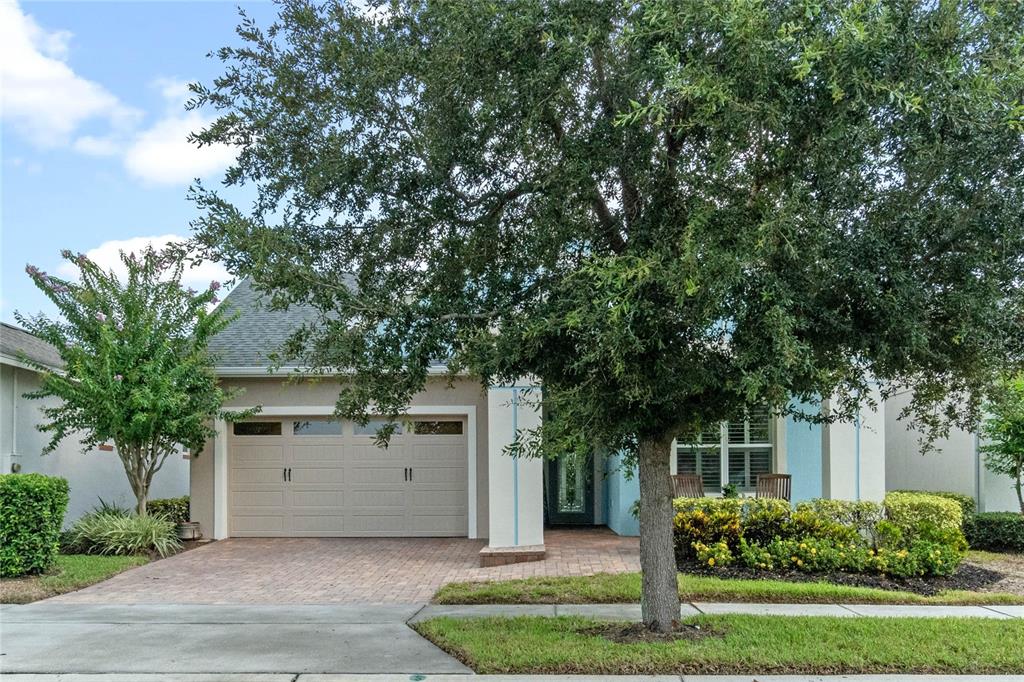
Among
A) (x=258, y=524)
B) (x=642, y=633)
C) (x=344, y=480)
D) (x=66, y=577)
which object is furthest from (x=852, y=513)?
(x=66, y=577)

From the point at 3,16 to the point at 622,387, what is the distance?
29.8ft

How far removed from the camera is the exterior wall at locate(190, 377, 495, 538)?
15.6 m

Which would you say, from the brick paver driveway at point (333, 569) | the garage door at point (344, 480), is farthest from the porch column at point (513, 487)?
the garage door at point (344, 480)

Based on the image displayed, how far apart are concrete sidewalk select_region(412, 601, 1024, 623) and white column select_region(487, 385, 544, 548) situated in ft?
10.9

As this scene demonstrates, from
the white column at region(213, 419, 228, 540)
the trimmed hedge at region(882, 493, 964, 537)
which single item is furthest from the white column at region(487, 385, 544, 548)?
the white column at region(213, 419, 228, 540)

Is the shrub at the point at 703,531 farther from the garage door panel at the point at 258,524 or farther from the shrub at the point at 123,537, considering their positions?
the shrub at the point at 123,537

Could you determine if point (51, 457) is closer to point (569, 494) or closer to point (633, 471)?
point (569, 494)

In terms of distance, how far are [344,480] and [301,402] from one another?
5.33 ft

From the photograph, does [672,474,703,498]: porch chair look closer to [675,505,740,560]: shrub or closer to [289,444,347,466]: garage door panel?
[675,505,740,560]: shrub

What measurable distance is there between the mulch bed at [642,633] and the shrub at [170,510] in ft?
34.1

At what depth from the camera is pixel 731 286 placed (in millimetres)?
5965

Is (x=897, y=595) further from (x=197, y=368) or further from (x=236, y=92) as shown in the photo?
(x=197, y=368)

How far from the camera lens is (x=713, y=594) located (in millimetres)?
9625

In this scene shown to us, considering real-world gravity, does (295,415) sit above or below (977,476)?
above
